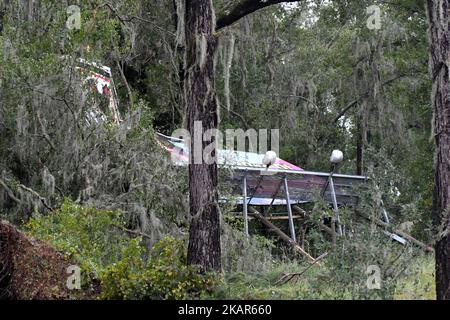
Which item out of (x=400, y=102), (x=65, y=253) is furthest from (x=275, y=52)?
(x=65, y=253)

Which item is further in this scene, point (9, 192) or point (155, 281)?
point (9, 192)

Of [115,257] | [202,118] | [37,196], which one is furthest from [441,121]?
[37,196]

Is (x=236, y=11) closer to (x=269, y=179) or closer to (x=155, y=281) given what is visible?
(x=155, y=281)

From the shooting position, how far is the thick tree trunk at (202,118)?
9.63 m

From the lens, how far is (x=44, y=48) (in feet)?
48.2

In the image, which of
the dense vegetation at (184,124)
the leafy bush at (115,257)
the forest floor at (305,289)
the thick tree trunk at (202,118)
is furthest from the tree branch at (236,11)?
the forest floor at (305,289)

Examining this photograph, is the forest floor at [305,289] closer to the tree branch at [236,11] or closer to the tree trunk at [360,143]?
the tree branch at [236,11]

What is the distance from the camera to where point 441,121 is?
28.9 feet

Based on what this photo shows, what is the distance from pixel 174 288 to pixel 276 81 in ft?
48.7

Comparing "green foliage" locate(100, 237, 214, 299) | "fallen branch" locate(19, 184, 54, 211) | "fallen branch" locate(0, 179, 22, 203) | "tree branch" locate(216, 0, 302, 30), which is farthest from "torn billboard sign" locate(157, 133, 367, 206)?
"green foliage" locate(100, 237, 214, 299)

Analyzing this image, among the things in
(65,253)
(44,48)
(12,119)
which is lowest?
(65,253)

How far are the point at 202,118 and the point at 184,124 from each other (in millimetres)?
507
